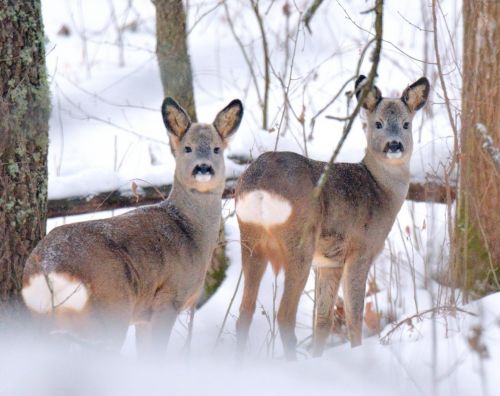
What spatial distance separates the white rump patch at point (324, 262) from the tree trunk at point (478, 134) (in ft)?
2.79

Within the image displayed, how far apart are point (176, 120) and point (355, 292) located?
1789mm

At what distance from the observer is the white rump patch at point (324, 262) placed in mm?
7410

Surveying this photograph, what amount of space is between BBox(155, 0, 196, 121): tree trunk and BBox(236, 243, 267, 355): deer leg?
2.97 m

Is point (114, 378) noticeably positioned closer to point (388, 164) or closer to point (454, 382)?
point (454, 382)

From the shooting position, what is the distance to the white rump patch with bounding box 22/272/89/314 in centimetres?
563

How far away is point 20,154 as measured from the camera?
262 inches

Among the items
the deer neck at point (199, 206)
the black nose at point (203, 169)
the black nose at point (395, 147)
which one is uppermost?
the black nose at point (395, 147)

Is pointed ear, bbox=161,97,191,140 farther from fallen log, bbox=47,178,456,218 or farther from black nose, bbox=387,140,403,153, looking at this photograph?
black nose, bbox=387,140,403,153

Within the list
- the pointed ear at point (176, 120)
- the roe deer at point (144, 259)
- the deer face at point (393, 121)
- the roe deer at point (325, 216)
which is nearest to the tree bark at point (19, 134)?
the roe deer at point (144, 259)

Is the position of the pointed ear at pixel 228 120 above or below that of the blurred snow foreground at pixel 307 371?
above

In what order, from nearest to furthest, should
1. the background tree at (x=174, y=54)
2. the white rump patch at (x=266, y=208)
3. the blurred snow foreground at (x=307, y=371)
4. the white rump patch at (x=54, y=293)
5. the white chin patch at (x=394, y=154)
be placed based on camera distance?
the blurred snow foreground at (x=307, y=371) → the white rump patch at (x=54, y=293) → the white rump patch at (x=266, y=208) → the white chin patch at (x=394, y=154) → the background tree at (x=174, y=54)

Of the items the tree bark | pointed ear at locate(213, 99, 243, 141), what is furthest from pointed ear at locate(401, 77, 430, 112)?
the tree bark

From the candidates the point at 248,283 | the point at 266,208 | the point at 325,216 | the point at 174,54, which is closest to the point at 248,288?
the point at 248,283

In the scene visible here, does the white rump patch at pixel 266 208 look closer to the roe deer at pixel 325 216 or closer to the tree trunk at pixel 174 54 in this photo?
the roe deer at pixel 325 216
